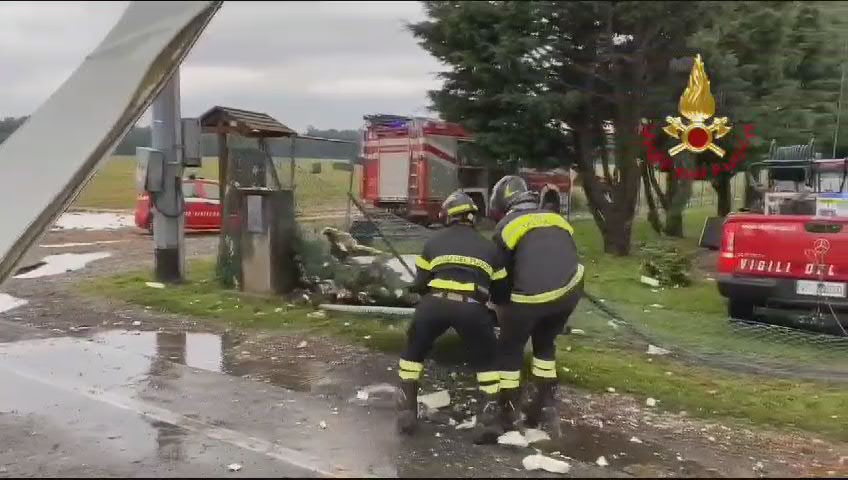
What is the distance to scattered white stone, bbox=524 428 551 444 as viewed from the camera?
516 centimetres

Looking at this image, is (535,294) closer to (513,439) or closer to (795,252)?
(513,439)

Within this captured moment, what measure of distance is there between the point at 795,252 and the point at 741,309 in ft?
3.27

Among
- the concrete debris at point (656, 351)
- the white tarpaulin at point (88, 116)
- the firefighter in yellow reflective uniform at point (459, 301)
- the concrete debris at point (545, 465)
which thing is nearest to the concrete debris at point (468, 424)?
the firefighter in yellow reflective uniform at point (459, 301)

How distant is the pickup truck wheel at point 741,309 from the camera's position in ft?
26.6

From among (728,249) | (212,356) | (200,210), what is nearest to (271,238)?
(212,356)

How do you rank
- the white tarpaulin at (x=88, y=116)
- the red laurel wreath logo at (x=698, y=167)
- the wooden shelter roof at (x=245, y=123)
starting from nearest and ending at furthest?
1. the white tarpaulin at (x=88, y=116)
2. the red laurel wreath logo at (x=698, y=167)
3. the wooden shelter roof at (x=245, y=123)

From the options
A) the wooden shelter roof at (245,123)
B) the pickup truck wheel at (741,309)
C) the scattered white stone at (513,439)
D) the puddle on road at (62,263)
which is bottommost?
the puddle on road at (62,263)

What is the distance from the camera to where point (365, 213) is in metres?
8.84

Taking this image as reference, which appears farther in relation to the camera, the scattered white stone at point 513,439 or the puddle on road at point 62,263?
the puddle on road at point 62,263

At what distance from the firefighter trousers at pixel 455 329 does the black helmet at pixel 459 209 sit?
569mm

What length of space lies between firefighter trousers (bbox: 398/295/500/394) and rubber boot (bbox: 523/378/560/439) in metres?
0.44

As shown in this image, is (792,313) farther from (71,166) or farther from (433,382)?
(71,166)

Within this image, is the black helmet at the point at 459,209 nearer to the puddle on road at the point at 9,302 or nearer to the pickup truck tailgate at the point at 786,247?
→ the pickup truck tailgate at the point at 786,247

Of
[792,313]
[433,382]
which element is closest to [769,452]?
[433,382]
